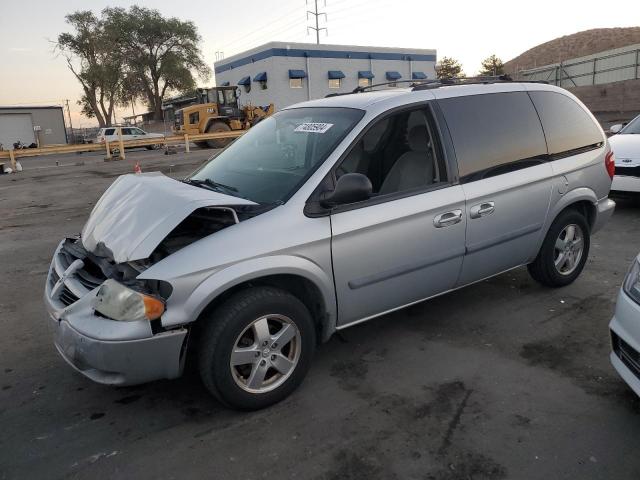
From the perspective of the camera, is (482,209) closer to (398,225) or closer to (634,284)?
(398,225)

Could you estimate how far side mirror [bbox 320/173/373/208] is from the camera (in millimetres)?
3076

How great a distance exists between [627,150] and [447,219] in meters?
5.43

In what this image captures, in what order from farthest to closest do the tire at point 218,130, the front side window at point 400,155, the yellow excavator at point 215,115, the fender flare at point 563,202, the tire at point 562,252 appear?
the yellow excavator at point 215,115
the tire at point 218,130
the tire at point 562,252
the fender flare at point 563,202
the front side window at point 400,155

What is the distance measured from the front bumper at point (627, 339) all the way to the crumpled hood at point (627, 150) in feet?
17.4

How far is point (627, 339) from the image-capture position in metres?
2.74

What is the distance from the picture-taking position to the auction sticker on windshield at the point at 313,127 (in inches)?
142

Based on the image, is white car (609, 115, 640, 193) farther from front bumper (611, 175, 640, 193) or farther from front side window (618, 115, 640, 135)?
front side window (618, 115, 640, 135)

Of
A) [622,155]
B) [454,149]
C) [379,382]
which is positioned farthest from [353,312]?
[622,155]

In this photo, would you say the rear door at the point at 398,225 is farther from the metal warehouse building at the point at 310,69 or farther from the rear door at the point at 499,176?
the metal warehouse building at the point at 310,69

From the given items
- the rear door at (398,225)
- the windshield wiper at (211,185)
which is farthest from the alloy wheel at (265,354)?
the windshield wiper at (211,185)

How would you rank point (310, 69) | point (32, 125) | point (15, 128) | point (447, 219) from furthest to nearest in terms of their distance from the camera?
point (32, 125), point (15, 128), point (310, 69), point (447, 219)

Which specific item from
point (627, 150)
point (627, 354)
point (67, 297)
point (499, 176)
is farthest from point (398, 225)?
point (627, 150)

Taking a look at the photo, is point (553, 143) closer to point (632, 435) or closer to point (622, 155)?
point (632, 435)

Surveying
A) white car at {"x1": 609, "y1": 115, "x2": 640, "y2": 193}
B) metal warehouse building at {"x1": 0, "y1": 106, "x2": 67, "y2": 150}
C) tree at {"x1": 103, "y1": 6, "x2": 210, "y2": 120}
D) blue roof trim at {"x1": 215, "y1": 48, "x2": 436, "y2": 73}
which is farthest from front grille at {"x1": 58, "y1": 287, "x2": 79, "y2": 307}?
tree at {"x1": 103, "y1": 6, "x2": 210, "y2": 120}
